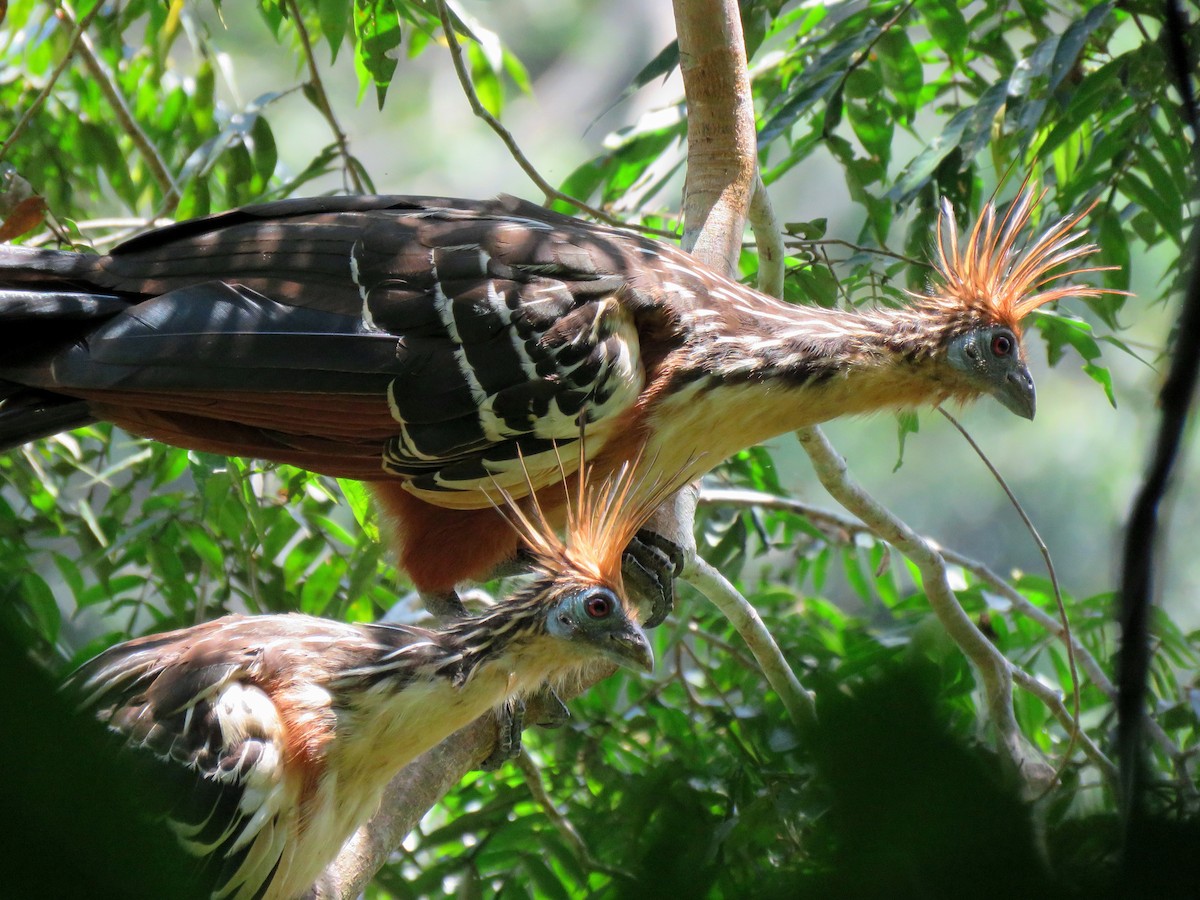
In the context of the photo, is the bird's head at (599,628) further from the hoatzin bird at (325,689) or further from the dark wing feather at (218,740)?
the dark wing feather at (218,740)

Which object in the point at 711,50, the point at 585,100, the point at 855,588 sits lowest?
the point at 855,588

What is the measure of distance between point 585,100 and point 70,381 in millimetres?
16078

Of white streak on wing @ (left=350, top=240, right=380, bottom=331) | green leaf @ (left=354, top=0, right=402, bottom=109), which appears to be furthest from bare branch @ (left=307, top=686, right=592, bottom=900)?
green leaf @ (left=354, top=0, right=402, bottom=109)

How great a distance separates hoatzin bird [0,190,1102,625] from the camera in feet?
9.48

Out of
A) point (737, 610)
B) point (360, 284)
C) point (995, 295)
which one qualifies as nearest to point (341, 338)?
point (360, 284)

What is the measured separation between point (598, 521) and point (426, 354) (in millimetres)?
592

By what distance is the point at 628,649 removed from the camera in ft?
9.25

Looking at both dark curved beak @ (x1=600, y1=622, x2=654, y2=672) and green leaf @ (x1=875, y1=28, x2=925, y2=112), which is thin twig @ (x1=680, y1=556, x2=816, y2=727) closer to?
dark curved beak @ (x1=600, y1=622, x2=654, y2=672)

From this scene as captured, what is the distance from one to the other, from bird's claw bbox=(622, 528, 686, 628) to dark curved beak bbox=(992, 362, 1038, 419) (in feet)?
3.30

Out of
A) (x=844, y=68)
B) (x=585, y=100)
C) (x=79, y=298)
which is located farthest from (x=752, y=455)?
(x=585, y=100)

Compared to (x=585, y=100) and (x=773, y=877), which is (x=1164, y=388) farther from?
(x=585, y=100)

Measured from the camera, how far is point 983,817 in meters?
0.52

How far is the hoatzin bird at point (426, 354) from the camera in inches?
114

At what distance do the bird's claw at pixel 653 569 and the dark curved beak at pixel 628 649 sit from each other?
464mm
